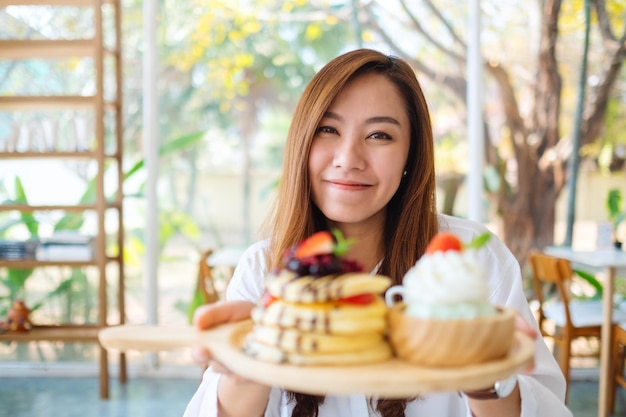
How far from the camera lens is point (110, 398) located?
399cm

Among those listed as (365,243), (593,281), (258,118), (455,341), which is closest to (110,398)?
(258,118)

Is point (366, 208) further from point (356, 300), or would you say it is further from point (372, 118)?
point (356, 300)

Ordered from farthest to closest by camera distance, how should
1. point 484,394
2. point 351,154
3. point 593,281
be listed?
point 593,281 → point 351,154 → point 484,394

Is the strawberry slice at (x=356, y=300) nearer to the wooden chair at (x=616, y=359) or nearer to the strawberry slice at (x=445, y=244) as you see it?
the strawberry slice at (x=445, y=244)

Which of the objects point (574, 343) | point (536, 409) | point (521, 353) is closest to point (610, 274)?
point (574, 343)

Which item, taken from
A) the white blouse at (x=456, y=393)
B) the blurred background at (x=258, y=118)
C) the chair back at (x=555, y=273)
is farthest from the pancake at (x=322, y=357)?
the blurred background at (x=258, y=118)

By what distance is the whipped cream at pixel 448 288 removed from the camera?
0.81m

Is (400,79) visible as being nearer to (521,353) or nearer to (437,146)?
(521,353)

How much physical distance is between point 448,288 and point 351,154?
1.71 feet

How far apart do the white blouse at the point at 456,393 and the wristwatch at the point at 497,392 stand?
13cm

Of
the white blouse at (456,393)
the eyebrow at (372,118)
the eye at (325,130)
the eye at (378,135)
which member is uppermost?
the eyebrow at (372,118)

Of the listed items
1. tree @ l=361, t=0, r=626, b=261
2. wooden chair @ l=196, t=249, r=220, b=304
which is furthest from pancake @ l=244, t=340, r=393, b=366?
tree @ l=361, t=0, r=626, b=261

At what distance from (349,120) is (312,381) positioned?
0.72 m

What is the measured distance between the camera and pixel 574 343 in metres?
4.34
